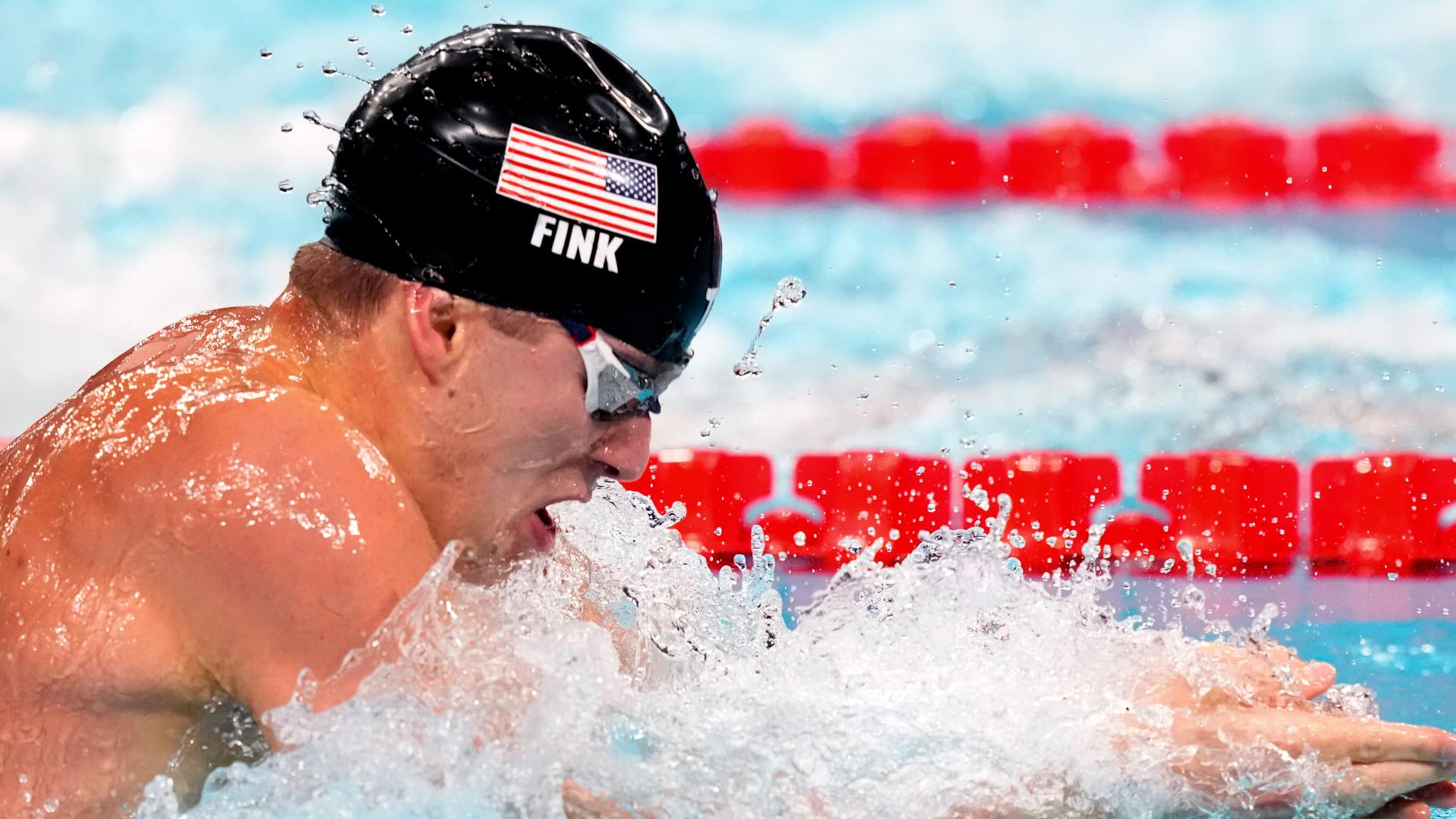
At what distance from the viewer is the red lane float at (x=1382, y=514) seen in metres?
4.01

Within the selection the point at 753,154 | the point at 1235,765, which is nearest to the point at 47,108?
the point at 753,154

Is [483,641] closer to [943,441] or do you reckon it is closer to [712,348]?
[943,441]

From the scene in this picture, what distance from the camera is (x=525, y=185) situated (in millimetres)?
1549

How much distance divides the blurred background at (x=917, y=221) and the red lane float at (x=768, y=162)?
63 mm

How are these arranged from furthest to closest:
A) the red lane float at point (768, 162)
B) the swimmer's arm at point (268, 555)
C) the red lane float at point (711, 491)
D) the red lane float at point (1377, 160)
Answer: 1. the red lane float at point (768, 162)
2. the red lane float at point (1377, 160)
3. the red lane float at point (711, 491)
4. the swimmer's arm at point (268, 555)

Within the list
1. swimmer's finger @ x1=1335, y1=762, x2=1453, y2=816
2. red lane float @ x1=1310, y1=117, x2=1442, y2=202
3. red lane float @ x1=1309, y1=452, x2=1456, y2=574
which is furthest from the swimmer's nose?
red lane float @ x1=1310, y1=117, x2=1442, y2=202

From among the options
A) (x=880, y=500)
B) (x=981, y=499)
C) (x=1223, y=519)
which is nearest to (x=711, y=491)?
(x=880, y=500)

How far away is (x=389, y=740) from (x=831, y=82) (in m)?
5.80

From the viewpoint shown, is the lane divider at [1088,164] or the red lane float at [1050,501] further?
the lane divider at [1088,164]

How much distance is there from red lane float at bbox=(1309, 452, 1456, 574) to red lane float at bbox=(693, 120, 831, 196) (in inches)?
98.9

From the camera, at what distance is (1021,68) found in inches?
271

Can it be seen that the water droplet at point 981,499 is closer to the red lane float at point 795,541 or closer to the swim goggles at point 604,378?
the red lane float at point 795,541

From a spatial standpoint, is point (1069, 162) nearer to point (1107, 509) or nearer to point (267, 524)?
point (1107, 509)

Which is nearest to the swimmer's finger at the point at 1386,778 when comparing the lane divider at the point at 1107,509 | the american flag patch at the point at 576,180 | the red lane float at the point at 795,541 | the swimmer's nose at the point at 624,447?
the swimmer's nose at the point at 624,447
